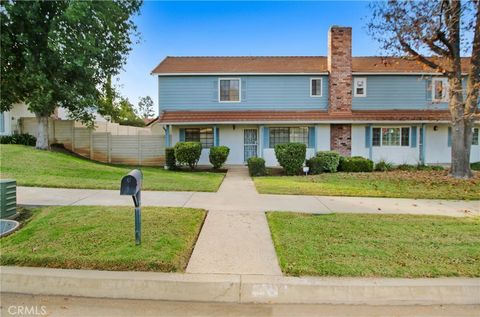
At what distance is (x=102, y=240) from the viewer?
14.6 ft

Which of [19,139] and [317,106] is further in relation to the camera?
[317,106]

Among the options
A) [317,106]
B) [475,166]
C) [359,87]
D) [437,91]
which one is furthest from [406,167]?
[437,91]

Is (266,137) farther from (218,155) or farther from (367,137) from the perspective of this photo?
(367,137)

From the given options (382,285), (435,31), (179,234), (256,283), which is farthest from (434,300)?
(435,31)

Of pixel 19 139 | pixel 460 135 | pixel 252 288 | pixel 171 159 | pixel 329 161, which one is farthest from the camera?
pixel 19 139

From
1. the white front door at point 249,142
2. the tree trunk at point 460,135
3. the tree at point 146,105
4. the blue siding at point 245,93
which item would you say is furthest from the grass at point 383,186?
the tree at point 146,105

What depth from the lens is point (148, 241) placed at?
4.42 metres

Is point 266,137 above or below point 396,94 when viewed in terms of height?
below

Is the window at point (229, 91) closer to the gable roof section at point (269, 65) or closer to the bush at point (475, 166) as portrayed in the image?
the gable roof section at point (269, 65)

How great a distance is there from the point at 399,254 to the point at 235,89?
14851 mm

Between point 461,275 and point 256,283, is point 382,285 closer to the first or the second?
point 461,275

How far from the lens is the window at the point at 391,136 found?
677 inches

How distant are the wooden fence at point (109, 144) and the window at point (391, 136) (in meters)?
12.5

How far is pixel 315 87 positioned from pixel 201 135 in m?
7.34
